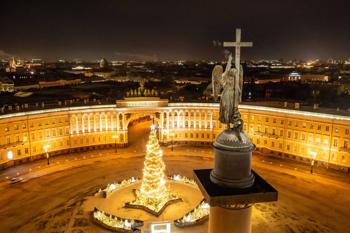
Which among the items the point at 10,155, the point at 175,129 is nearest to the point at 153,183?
the point at 10,155

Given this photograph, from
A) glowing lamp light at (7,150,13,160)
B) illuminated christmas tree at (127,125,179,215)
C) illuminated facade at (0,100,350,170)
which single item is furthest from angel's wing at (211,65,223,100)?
glowing lamp light at (7,150,13,160)

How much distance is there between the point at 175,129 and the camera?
62.7m

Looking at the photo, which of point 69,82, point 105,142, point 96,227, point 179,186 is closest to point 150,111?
point 105,142

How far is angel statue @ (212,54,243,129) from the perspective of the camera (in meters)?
9.13

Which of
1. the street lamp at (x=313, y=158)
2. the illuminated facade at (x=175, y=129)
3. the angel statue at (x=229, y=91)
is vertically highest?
the angel statue at (x=229, y=91)

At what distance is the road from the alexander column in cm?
2239

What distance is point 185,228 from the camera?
30.2 meters

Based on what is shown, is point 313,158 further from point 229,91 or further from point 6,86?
point 6,86

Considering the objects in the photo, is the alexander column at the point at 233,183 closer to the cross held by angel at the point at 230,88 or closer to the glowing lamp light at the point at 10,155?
the cross held by angel at the point at 230,88

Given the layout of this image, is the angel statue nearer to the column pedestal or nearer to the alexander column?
the alexander column

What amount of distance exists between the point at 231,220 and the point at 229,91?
362cm

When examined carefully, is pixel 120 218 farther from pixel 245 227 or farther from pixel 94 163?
pixel 245 227

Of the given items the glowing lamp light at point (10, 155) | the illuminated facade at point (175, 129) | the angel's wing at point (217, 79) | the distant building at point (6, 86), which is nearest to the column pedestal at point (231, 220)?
the angel's wing at point (217, 79)

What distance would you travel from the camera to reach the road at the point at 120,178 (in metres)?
31.7
